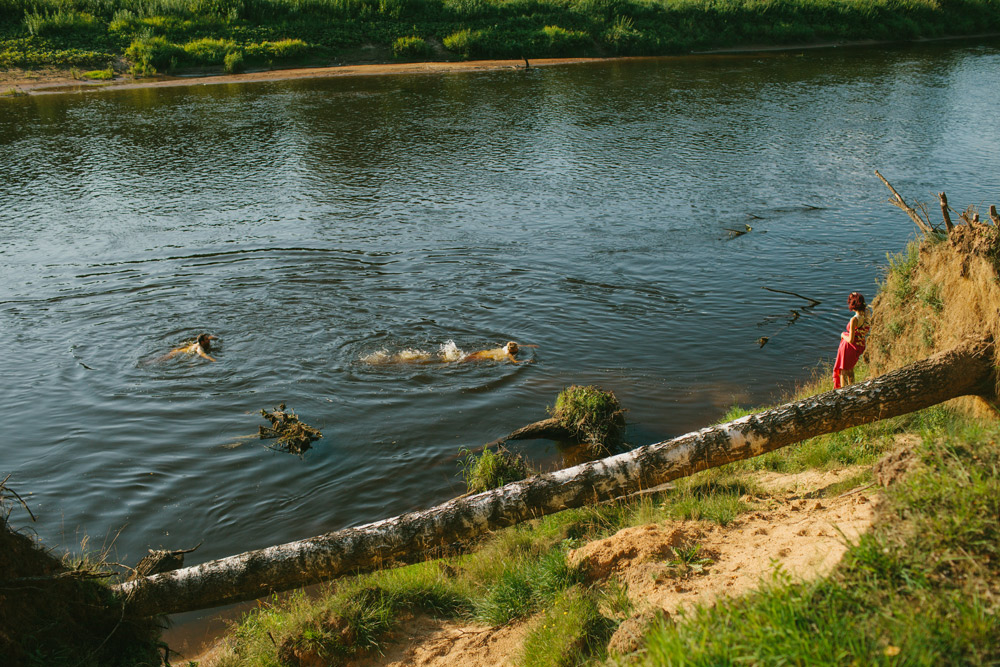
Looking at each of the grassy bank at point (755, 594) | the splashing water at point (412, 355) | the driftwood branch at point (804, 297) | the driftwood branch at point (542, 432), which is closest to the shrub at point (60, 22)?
the splashing water at point (412, 355)

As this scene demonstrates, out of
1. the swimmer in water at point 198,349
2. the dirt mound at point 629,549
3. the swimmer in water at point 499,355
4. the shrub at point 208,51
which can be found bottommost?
the swimmer in water at point 499,355

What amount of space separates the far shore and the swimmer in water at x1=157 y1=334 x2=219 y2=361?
36443mm

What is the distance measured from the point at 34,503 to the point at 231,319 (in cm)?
599

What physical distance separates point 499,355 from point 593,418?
349cm

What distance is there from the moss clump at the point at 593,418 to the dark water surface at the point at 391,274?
1.85 ft

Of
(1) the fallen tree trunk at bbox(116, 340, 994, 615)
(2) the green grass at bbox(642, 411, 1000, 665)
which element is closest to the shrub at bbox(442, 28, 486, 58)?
(1) the fallen tree trunk at bbox(116, 340, 994, 615)

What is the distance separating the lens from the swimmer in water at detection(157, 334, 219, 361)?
44.8 ft

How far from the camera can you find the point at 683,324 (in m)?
15.0

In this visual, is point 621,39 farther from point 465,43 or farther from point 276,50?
point 276,50

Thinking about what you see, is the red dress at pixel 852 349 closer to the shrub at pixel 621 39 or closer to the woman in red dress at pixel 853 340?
the woman in red dress at pixel 853 340

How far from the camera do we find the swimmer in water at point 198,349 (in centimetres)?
1366

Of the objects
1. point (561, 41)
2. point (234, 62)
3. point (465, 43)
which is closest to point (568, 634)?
point (234, 62)

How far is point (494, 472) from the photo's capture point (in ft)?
31.2

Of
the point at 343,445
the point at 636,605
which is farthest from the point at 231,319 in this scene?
the point at 636,605
